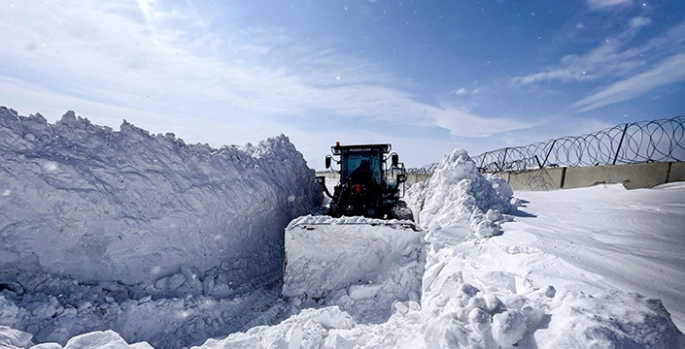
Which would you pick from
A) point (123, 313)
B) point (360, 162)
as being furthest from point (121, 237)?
point (360, 162)

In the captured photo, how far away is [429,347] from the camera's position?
2211 millimetres

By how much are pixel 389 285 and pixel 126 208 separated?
14.7 feet

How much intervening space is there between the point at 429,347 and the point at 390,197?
6.33 metres

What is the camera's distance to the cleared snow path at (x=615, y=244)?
2434 millimetres

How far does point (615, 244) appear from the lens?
11.1ft

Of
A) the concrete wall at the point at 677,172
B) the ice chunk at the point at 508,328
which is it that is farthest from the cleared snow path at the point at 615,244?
the ice chunk at the point at 508,328

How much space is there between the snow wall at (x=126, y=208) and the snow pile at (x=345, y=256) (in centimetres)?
116

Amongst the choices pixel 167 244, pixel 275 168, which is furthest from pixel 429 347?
pixel 275 168

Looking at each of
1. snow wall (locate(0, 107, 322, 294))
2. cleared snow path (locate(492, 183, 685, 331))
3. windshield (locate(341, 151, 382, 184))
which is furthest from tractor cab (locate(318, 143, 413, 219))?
cleared snow path (locate(492, 183, 685, 331))

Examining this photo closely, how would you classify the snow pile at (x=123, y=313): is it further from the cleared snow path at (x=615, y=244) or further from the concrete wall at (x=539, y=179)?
the concrete wall at (x=539, y=179)

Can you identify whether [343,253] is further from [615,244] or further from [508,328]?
[615,244]

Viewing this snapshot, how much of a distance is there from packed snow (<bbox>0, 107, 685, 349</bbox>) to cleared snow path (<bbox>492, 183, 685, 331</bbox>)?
0.06ft

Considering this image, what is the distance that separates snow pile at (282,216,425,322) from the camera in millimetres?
4488

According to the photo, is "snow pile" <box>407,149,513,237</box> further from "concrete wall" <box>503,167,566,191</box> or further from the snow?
"concrete wall" <box>503,167,566,191</box>
